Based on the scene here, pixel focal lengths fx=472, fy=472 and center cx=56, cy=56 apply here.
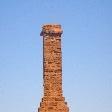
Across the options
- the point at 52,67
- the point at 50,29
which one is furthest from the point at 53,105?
the point at 50,29

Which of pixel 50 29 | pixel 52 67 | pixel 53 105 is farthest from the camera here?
pixel 50 29

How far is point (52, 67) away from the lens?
71.0ft

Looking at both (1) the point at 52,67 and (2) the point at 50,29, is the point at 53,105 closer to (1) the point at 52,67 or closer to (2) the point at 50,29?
(1) the point at 52,67

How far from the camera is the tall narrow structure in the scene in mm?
21141

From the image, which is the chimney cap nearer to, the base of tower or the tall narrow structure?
the tall narrow structure

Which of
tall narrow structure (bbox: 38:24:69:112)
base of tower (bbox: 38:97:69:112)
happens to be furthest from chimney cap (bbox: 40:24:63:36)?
base of tower (bbox: 38:97:69:112)

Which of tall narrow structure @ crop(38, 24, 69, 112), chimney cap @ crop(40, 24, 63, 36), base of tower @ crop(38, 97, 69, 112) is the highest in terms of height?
chimney cap @ crop(40, 24, 63, 36)

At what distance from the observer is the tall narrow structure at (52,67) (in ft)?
69.4

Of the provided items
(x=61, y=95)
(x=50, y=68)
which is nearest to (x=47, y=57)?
(x=50, y=68)

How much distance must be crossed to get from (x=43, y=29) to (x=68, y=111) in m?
3.94

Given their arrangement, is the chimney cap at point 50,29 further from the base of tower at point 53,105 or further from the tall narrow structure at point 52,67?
the base of tower at point 53,105

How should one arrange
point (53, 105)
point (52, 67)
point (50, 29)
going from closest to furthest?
point (53, 105) < point (52, 67) < point (50, 29)

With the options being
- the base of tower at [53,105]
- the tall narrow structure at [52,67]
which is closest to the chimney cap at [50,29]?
the tall narrow structure at [52,67]

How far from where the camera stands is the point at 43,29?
71.5 feet
